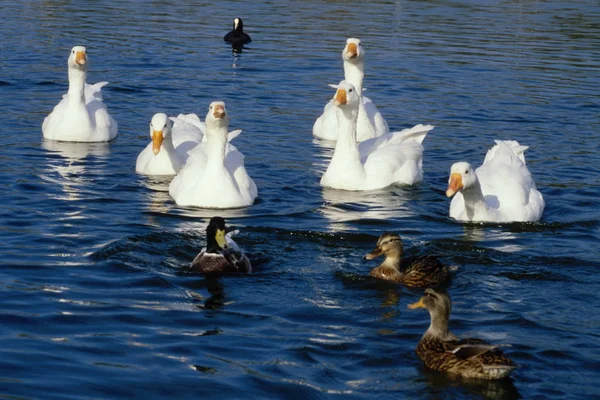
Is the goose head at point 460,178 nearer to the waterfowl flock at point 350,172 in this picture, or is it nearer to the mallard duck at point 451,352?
the waterfowl flock at point 350,172

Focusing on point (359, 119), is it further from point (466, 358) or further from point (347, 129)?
point (466, 358)

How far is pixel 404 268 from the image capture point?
10859 millimetres

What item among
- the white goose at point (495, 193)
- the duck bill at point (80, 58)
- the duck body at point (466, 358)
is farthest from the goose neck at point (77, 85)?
the duck body at point (466, 358)

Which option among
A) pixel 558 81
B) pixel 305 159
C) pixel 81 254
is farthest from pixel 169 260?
pixel 558 81

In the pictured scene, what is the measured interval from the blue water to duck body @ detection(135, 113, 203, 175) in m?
0.29

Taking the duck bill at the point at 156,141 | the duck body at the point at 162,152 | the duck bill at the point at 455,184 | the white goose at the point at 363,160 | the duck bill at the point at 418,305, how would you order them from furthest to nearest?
the duck body at the point at 162,152 → the white goose at the point at 363,160 → the duck bill at the point at 156,141 → the duck bill at the point at 455,184 → the duck bill at the point at 418,305

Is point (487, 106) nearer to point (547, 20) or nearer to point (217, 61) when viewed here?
point (217, 61)

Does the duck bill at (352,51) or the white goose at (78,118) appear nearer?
the white goose at (78,118)

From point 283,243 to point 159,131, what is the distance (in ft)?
11.4

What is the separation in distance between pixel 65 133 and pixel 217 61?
26.1 feet

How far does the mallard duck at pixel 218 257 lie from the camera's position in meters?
10.6

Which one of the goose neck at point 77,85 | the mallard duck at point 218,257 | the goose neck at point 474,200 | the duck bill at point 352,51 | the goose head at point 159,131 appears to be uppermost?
the duck bill at point 352,51

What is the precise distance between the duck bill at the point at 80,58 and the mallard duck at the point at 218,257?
7.57 metres

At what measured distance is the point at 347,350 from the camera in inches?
349
